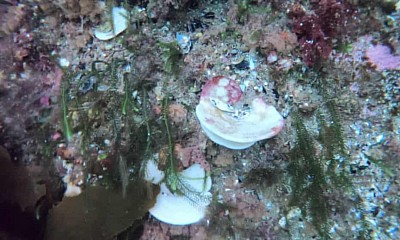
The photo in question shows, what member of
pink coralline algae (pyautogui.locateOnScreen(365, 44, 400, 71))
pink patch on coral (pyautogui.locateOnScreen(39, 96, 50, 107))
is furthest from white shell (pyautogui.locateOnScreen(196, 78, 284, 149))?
pink patch on coral (pyautogui.locateOnScreen(39, 96, 50, 107))

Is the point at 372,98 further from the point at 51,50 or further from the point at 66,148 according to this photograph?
the point at 51,50

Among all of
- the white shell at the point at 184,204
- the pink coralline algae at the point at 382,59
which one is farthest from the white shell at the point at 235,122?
the pink coralline algae at the point at 382,59

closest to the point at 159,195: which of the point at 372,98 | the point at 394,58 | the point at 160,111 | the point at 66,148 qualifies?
the point at 160,111

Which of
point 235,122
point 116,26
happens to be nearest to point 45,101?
point 116,26

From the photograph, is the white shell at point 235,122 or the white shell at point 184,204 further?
the white shell at point 184,204

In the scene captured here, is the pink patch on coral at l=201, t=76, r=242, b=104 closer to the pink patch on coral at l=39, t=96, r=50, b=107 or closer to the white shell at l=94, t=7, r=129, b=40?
the white shell at l=94, t=7, r=129, b=40

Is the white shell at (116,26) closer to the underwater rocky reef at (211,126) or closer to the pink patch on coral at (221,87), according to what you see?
the underwater rocky reef at (211,126)
